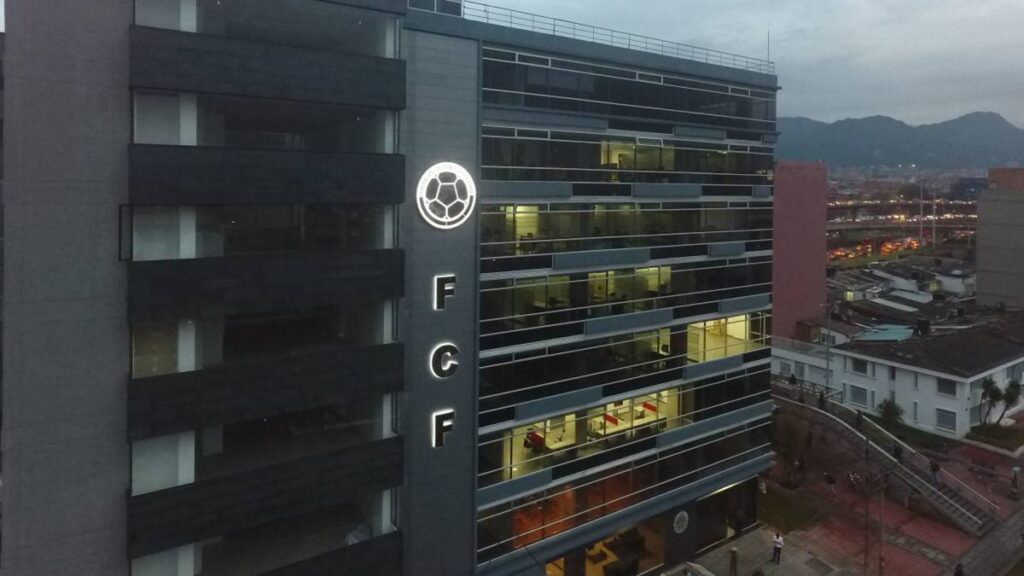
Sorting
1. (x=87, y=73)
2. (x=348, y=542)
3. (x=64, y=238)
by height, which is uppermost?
(x=87, y=73)

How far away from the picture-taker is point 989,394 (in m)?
51.6

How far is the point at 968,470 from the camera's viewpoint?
4603 centimetres

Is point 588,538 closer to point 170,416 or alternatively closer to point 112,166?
point 170,416

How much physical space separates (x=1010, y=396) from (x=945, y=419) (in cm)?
532

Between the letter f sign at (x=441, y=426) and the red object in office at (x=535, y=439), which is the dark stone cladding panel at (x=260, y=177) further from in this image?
the red object in office at (x=535, y=439)

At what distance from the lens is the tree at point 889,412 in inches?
1975

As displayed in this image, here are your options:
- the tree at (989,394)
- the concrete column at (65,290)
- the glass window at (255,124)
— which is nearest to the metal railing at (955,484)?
the tree at (989,394)

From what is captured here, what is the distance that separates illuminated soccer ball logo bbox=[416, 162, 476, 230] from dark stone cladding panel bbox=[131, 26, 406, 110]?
117 inches

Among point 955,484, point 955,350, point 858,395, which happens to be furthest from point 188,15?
point 955,350

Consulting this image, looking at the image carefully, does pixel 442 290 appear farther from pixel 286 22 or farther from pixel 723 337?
pixel 723 337

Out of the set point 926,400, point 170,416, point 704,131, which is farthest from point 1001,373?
point 170,416

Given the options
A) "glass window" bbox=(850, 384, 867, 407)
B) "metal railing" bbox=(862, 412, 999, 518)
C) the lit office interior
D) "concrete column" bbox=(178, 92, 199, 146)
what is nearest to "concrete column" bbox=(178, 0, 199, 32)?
"concrete column" bbox=(178, 92, 199, 146)

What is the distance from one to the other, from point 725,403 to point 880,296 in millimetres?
63478

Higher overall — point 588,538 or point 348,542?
point 348,542
